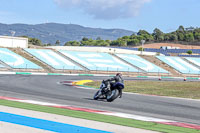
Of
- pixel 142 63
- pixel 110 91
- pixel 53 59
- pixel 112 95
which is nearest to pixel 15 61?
pixel 53 59

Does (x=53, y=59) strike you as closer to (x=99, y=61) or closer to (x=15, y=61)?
(x=15, y=61)

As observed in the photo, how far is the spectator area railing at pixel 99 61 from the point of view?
5669 centimetres

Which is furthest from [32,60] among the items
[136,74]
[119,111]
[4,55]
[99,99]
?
[119,111]

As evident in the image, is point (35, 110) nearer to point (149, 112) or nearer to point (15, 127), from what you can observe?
point (15, 127)

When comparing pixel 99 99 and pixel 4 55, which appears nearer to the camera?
pixel 99 99

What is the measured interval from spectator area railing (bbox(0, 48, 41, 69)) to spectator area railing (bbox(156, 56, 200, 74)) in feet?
94.3

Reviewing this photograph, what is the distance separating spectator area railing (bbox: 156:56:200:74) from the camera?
6475 centimetres

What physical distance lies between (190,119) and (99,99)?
651 centimetres

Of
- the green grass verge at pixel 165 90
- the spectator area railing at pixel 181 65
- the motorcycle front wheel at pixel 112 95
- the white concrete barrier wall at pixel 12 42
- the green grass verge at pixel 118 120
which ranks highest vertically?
the white concrete barrier wall at pixel 12 42

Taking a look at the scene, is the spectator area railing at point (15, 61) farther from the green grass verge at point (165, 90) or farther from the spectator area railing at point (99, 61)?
the green grass verge at point (165, 90)

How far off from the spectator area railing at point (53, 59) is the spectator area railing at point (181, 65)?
21.7 metres

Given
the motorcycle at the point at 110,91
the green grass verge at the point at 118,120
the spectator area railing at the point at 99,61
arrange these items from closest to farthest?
1. the green grass verge at the point at 118,120
2. the motorcycle at the point at 110,91
3. the spectator area railing at the point at 99,61

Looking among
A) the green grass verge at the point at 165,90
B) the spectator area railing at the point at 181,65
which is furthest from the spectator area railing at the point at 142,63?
the green grass verge at the point at 165,90

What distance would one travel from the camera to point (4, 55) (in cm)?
5178
